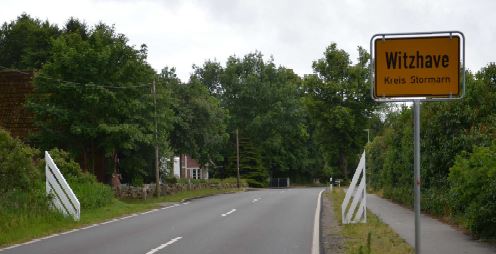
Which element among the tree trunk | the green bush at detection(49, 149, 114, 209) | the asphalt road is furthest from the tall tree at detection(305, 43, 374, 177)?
the asphalt road

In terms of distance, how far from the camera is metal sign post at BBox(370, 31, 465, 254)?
6.57 m

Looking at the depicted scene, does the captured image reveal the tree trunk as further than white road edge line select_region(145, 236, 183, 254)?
Yes

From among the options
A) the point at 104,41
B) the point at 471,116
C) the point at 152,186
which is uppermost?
the point at 104,41

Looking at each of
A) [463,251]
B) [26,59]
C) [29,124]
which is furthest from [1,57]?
[463,251]

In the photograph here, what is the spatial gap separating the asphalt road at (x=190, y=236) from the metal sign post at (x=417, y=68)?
6479mm

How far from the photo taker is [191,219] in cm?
2119

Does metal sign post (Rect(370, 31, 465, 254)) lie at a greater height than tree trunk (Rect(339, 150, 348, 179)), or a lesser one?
greater

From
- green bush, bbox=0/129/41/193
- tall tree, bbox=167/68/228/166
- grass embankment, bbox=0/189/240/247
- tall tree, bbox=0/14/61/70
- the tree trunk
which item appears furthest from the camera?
the tree trunk

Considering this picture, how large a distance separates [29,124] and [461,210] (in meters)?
27.1

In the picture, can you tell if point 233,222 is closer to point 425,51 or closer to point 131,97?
point 425,51

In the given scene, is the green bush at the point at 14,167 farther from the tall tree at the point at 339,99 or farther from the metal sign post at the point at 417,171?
Answer: the tall tree at the point at 339,99

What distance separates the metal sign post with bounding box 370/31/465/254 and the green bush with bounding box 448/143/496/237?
632 cm

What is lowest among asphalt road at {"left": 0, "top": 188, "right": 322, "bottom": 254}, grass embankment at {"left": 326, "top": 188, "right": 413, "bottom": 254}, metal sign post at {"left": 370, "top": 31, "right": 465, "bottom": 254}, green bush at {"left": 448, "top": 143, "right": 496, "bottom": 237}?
asphalt road at {"left": 0, "top": 188, "right": 322, "bottom": 254}

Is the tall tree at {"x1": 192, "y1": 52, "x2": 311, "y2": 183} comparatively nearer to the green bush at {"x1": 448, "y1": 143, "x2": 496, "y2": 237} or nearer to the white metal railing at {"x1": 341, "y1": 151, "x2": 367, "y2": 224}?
the white metal railing at {"x1": 341, "y1": 151, "x2": 367, "y2": 224}
